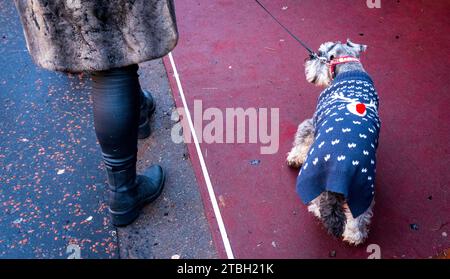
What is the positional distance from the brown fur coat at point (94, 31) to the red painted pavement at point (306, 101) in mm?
1121

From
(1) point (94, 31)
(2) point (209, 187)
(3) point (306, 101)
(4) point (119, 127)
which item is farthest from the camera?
(3) point (306, 101)

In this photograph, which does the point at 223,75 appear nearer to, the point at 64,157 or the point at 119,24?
the point at 64,157

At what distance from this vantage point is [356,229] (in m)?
2.30

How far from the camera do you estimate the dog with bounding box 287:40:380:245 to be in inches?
74.5

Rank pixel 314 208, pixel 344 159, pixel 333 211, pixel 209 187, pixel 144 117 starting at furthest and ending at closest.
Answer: pixel 144 117 → pixel 209 187 → pixel 314 208 → pixel 333 211 → pixel 344 159

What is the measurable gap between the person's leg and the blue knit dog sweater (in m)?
0.89

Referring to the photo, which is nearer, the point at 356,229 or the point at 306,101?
the point at 356,229

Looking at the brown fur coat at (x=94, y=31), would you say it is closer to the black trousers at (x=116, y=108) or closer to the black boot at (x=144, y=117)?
the black trousers at (x=116, y=108)

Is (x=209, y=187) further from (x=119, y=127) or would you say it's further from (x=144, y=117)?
(x=119, y=127)

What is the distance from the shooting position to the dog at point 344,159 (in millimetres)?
1893

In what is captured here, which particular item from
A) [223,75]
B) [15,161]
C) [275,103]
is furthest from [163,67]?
[15,161]

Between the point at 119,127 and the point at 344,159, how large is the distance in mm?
1072

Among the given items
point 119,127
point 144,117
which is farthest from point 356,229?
point 144,117
